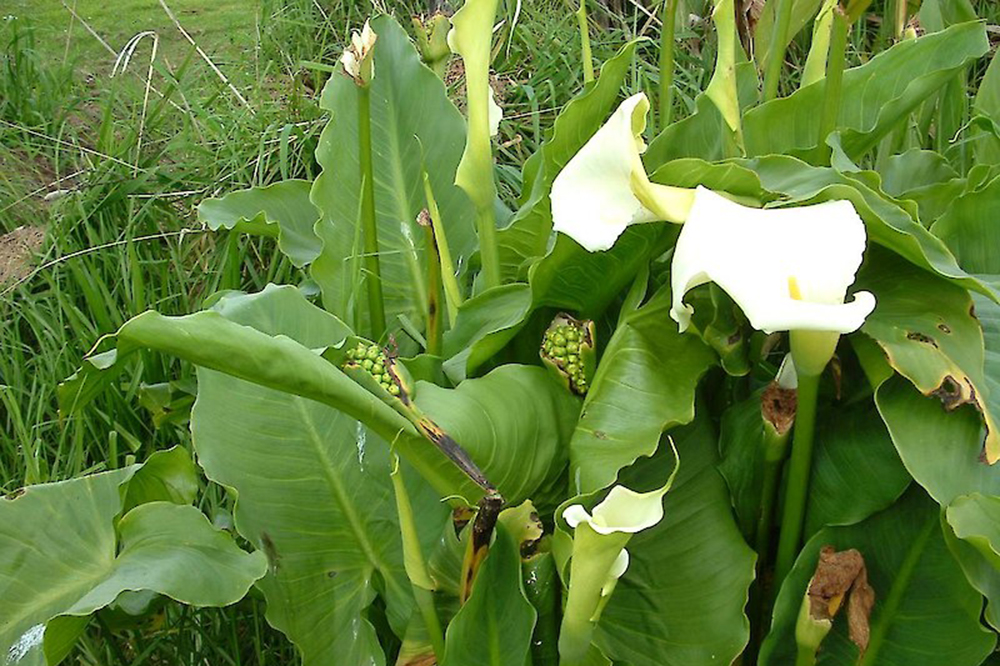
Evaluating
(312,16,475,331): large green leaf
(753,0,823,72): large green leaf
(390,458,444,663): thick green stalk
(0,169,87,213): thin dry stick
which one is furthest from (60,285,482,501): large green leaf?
(0,169,87,213): thin dry stick

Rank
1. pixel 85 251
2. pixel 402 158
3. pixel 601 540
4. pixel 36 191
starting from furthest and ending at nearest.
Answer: pixel 36 191 → pixel 85 251 → pixel 402 158 → pixel 601 540

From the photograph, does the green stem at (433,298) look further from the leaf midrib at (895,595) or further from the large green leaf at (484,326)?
the leaf midrib at (895,595)

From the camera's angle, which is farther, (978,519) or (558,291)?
(558,291)

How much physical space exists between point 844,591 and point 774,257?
0.26 meters

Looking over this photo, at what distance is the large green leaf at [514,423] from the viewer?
68cm

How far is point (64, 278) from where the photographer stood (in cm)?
131

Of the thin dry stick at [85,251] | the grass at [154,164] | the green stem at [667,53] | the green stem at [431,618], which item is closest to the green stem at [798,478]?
the green stem at [431,618]

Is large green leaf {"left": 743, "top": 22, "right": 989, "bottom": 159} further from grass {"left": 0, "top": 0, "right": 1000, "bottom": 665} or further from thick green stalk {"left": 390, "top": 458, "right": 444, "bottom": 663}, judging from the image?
grass {"left": 0, "top": 0, "right": 1000, "bottom": 665}

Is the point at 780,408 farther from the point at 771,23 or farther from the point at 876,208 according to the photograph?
the point at 771,23

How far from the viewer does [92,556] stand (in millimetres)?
737

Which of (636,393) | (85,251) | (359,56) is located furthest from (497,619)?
(85,251)

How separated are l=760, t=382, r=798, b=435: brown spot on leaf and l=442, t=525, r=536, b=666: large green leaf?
182 millimetres

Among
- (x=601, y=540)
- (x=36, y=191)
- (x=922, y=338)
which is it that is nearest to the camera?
(x=601, y=540)

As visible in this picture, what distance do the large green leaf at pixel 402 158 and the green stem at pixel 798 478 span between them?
40 centimetres
